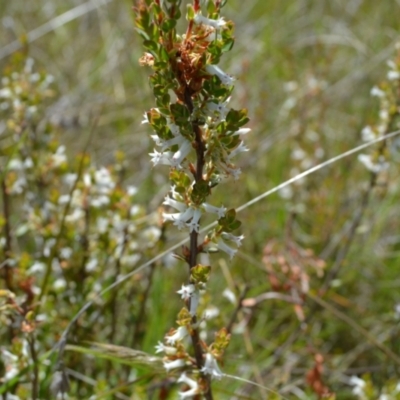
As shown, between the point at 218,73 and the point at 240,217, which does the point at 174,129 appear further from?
the point at 240,217

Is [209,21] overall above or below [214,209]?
above

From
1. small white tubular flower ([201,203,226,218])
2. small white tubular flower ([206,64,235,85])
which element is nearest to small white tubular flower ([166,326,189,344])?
small white tubular flower ([201,203,226,218])

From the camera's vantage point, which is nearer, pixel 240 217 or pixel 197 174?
pixel 197 174

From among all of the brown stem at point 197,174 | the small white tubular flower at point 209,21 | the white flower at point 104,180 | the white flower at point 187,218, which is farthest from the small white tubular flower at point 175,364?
the white flower at point 104,180

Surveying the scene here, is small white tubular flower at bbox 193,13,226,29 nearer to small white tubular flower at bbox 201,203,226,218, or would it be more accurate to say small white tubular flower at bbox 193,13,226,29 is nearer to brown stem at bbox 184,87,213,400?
brown stem at bbox 184,87,213,400

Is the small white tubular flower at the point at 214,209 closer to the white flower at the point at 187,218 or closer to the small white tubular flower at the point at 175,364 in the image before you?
the white flower at the point at 187,218

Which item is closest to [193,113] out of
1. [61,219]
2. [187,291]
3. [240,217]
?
[187,291]

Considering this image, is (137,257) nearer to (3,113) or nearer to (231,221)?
(231,221)
